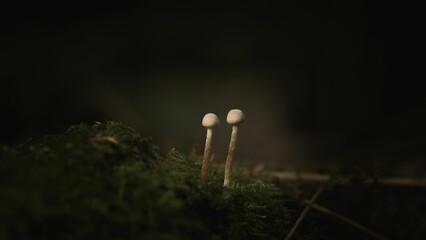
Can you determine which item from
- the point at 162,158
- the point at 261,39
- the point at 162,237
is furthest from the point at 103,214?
the point at 261,39

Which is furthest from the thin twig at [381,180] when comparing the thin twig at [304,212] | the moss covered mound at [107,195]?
the moss covered mound at [107,195]

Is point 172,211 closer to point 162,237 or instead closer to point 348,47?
point 162,237

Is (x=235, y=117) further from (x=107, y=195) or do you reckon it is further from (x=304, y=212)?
(x=107, y=195)

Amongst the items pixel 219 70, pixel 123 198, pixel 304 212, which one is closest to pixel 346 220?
pixel 304 212

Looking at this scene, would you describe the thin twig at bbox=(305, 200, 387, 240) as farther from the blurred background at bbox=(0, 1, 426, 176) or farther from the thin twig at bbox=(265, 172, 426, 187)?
the blurred background at bbox=(0, 1, 426, 176)

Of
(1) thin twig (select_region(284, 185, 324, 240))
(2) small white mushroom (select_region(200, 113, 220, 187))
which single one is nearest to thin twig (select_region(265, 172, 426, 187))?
(1) thin twig (select_region(284, 185, 324, 240))

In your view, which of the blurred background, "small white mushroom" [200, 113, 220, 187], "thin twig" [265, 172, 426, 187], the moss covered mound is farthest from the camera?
the blurred background
